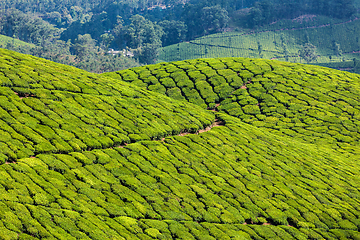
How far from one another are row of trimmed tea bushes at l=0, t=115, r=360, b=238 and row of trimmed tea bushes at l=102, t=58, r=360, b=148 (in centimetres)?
1005

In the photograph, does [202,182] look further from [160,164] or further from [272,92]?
[272,92]

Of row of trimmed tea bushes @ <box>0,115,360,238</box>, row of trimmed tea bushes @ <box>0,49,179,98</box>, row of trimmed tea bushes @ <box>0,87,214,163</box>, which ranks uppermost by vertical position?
row of trimmed tea bushes @ <box>0,49,179,98</box>

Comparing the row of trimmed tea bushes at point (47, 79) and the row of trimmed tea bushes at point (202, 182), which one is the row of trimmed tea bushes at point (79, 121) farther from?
the row of trimmed tea bushes at point (202, 182)

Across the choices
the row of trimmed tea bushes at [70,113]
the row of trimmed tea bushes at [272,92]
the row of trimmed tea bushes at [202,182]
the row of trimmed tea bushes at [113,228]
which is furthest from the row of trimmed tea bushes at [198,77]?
the row of trimmed tea bushes at [113,228]

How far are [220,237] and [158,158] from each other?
38.6 feet

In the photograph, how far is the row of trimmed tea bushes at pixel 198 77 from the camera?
6619cm

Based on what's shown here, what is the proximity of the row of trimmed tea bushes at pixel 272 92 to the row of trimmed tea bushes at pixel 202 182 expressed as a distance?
33.0ft

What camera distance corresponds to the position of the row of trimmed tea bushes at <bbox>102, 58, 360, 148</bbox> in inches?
2425

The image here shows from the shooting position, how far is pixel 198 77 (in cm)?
7056

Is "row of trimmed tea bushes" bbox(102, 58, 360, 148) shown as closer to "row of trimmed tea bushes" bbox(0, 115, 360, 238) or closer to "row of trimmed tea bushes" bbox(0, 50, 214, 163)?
"row of trimmed tea bushes" bbox(0, 115, 360, 238)

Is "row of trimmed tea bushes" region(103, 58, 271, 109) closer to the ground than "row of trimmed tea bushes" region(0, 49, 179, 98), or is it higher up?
closer to the ground

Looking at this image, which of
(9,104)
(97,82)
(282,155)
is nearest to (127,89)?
(97,82)

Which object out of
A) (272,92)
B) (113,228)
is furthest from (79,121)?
(272,92)

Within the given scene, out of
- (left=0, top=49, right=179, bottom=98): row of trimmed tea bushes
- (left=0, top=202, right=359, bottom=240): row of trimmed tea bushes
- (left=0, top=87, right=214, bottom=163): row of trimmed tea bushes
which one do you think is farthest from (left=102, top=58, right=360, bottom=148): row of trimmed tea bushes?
(left=0, top=202, right=359, bottom=240): row of trimmed tea bushes
